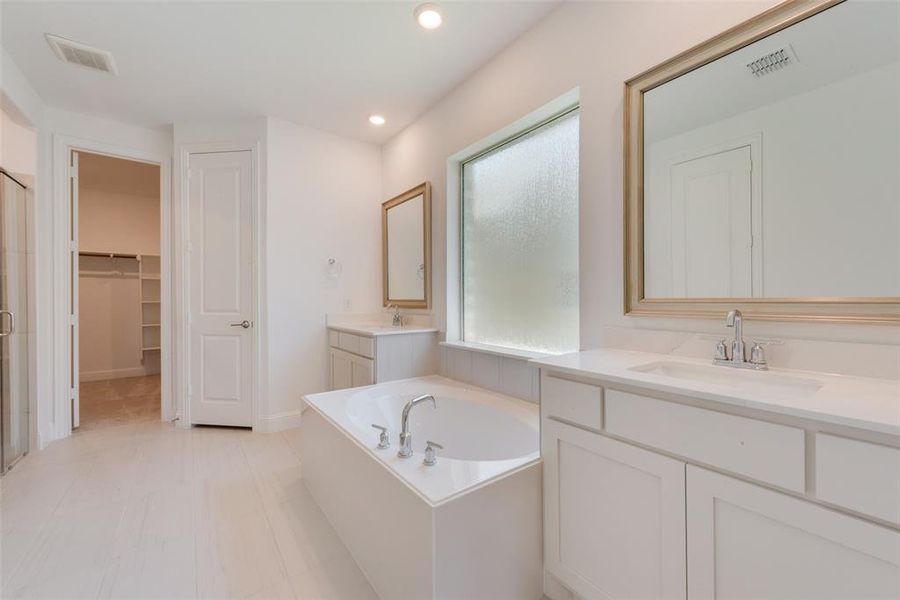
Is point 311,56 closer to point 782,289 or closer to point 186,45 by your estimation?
point 186,45

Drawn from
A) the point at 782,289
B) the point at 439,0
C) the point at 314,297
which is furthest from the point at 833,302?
the point at 314,297

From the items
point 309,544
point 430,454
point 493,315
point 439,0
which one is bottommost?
point 309,544

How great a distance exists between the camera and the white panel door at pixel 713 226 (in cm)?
131

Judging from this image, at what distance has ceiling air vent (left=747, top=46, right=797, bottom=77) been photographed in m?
1.21

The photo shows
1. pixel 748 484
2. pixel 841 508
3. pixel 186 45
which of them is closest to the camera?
pixel 841 508

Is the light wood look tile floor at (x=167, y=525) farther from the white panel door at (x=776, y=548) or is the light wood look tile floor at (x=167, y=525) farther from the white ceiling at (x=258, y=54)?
the white ceiling at (x=258, y=54)

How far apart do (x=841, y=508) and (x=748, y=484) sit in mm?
154

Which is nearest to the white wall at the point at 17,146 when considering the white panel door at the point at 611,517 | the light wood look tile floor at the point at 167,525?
the light wood look tile floor at the point at 167,525

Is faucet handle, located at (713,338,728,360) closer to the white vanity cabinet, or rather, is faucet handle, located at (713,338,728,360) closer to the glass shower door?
the white vanity cabinet

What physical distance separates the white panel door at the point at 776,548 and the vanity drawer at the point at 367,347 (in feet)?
6.68

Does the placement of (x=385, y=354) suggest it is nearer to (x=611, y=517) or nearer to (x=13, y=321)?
(x=611, y=517)

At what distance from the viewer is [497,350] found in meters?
2.29

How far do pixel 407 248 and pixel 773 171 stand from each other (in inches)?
96.8

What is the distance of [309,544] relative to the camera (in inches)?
65.6
